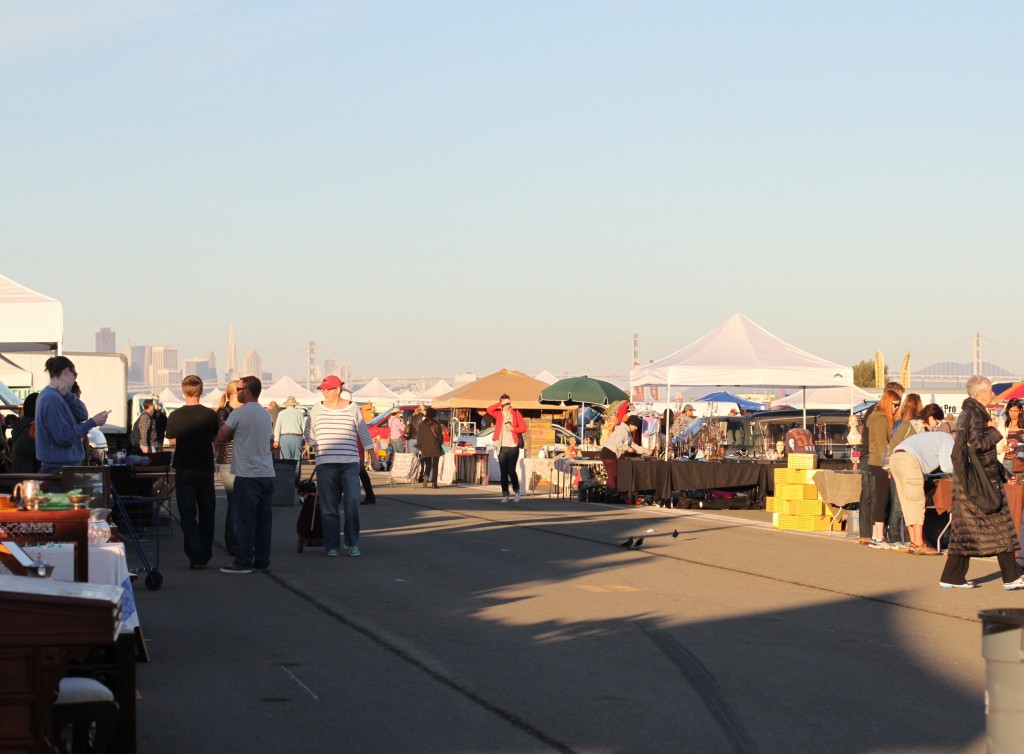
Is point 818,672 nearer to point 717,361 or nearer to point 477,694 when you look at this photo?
point 477,694

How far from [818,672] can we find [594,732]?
220 cm

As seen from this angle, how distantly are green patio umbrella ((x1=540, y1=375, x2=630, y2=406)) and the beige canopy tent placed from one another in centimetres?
293

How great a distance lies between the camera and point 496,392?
45094 mm

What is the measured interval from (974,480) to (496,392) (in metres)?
33.0

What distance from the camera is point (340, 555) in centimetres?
1509

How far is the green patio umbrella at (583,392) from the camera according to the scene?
40.6 metres

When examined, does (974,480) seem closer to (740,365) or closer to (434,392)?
(740,365)

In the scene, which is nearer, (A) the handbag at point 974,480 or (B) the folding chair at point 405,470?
(A) the handbag at point 974,480

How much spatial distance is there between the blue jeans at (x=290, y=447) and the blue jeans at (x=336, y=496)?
495 inches

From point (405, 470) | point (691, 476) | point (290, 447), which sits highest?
point (290, 447)

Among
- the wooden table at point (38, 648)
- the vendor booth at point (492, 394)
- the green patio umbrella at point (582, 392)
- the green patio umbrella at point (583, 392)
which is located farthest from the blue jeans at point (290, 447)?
the wooden table at point (38, 648)

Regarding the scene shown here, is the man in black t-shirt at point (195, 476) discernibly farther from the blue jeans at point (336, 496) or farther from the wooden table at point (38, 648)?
the wooden table at point (38, 648)

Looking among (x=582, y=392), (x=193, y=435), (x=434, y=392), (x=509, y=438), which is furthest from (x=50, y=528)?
(x=434, y=392)

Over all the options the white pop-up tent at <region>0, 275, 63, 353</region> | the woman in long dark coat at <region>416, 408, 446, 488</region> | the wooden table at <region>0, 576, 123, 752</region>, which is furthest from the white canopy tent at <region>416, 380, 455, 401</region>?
the wooden table at <region>0, 576, 123, 752</region>
